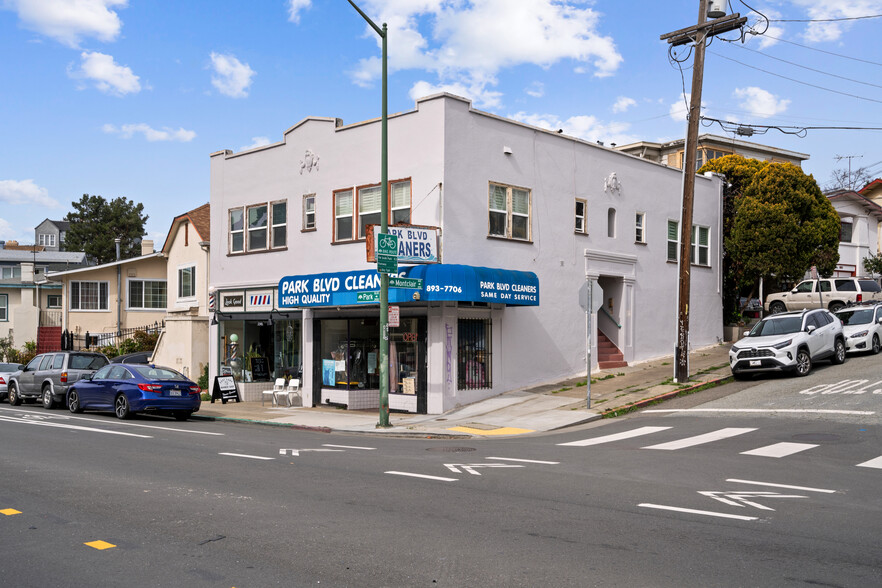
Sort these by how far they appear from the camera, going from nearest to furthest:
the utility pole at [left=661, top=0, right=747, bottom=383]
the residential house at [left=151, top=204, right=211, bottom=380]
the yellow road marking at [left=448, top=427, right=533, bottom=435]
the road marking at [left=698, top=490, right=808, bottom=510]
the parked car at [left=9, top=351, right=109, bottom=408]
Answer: the road marking at [left=698, top=490, right=808, bottom=510], the yellow road marking at [left=448, top=427, right=533, bottom=435], the utility pole at [left=661, top=0, right=747, bottom=383], the parked car at [left=9, top=351, right=109, bottom=408], the residential house at [left=151, top=204, right=211, bottom=380]

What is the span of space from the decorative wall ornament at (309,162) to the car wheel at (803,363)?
14.6 metres

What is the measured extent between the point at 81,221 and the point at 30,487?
77653mm

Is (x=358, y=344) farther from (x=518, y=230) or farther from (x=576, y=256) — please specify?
(x=576, y=256)

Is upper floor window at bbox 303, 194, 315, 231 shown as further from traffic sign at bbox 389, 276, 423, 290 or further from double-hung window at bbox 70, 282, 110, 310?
double-hung window at bbox 70, 282, 110, 310

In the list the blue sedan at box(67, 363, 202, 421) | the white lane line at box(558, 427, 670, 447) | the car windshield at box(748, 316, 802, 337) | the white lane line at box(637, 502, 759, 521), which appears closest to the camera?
the white lane line at box(637, 502, 759, 521)

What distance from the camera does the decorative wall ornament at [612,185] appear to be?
2542 cm

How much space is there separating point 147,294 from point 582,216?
27.0 meters

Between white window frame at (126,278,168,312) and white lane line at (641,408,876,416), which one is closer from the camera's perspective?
white lane line at (641,408,876,416)

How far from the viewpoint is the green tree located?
7794cm

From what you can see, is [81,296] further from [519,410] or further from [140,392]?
[519,410]

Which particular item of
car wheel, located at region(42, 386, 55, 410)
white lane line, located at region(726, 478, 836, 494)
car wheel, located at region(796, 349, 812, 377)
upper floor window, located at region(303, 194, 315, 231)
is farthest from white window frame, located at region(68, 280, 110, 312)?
white lane line, located at region(726, 478, 836, 494)

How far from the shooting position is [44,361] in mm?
24891

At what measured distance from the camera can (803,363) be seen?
2136cm

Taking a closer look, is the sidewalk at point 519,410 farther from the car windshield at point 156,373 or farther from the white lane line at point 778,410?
the car windshield at point 156,373
